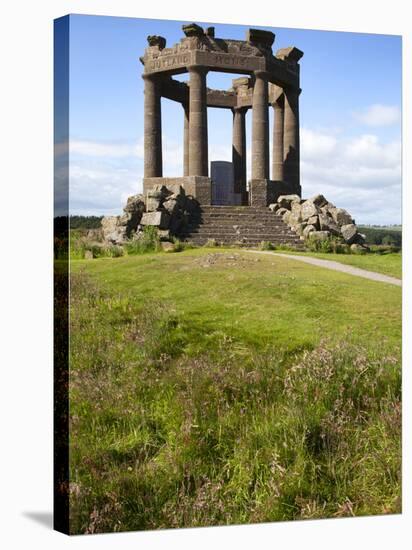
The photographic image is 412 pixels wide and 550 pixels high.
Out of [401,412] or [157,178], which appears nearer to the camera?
[401,412]

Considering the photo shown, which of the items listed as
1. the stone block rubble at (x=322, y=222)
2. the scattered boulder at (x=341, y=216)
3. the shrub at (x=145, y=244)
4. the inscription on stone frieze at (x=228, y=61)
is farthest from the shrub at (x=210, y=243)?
the inscription on stone frieze at (x=228, y=61)

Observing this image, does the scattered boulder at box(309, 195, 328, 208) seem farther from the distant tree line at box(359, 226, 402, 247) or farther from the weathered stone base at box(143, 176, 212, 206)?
the weathered stone base at box(143, 176, 212, 206)

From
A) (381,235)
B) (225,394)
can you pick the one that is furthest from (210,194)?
(225,394)

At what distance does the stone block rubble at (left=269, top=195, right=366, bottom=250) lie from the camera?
37.8 feet

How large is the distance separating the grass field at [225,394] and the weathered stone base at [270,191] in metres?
3.70

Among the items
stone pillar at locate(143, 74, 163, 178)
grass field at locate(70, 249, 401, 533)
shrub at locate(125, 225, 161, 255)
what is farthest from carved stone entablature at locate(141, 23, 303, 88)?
grass field at locate(70, 249, 401, 533)

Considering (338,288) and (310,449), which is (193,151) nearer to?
(338,288)

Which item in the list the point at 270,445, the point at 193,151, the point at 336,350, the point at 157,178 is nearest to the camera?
the point at 270,445

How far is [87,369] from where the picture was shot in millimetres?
9211

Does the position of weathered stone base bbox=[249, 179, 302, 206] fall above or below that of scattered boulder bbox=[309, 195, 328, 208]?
above

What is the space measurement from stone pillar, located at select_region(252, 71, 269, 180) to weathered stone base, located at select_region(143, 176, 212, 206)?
3.27 m

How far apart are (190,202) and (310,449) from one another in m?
5.23

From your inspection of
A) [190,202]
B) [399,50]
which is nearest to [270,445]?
[190,202]

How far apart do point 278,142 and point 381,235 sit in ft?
22.4
